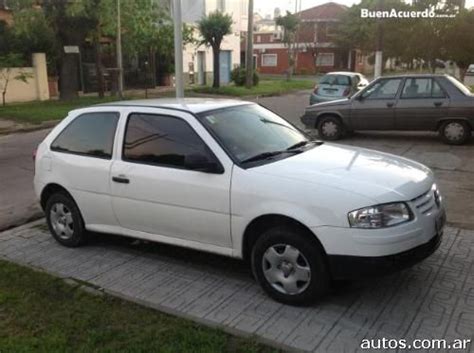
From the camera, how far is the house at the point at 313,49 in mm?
58500

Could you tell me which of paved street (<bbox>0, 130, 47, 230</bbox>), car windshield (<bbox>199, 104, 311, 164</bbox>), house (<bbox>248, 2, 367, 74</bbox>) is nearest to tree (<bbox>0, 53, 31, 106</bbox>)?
paved street (<bbox>0, 130, 47, 230</bbox>)

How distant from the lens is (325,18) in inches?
2361

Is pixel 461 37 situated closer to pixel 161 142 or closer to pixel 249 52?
pixel 249 52

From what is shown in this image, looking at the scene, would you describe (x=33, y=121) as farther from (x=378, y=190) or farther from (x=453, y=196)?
(x=378, y=190)

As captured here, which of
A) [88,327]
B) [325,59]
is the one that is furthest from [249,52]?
[325,59]

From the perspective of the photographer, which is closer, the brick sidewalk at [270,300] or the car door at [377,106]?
the brick sidewalk at [270,300]

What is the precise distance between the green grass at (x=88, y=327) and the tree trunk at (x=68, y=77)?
19.3 meters

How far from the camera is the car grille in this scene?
4152 millimetres

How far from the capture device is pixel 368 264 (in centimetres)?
394

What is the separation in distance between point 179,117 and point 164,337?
6.59 ft

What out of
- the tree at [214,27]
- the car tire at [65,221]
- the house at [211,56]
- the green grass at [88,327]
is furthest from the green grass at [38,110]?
the green grass at [88,327]

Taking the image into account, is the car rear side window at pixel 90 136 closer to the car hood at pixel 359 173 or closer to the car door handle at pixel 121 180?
the car door handle at pixel 121 180

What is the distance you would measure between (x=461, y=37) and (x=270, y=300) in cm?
1846

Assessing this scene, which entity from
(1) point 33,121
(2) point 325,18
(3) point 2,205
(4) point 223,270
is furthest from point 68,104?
(2) point 325,18
